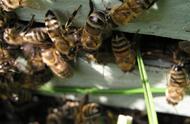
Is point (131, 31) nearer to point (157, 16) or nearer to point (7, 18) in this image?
point (157, 16)

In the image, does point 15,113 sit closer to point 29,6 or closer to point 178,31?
point 29,6

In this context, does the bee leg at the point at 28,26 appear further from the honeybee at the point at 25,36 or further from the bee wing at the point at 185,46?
the bee wing at the point at 185,46

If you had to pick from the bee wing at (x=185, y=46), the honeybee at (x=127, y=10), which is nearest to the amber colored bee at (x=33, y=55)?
the honeybee at (x=127, y=10)

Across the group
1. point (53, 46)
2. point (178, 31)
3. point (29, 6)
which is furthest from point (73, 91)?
point (178, 31)

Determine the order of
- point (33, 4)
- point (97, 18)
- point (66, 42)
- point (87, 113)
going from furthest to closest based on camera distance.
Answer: point (87, 113), point (66, 42), point (33, 4), point (97, 18)

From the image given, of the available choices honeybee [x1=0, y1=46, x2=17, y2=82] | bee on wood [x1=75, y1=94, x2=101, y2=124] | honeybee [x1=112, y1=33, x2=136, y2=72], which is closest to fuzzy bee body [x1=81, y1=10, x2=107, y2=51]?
honeybee [x1=112, y1=33, x2=136, y2=72]

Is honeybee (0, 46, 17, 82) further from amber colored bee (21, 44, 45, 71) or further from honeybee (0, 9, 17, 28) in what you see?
honeybee (0, 9, 17, 28)

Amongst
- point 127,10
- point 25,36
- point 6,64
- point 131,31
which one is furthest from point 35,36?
point 127,10
